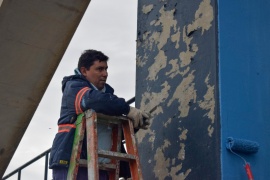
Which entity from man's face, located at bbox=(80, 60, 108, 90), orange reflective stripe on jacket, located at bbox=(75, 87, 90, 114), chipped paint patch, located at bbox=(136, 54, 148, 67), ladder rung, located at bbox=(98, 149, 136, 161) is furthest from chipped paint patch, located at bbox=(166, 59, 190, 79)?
ladder rung, located at bbox=(98, 149, 136, 161)

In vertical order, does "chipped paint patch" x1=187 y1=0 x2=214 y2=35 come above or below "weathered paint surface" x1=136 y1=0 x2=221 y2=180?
above

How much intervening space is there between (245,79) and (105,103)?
1.21 m

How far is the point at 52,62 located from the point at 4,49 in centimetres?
67

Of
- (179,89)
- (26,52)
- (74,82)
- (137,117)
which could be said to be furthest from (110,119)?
(26,52)

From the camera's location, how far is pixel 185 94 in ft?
17.2

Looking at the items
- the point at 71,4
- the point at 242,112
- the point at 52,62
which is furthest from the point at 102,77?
the point at 52,62

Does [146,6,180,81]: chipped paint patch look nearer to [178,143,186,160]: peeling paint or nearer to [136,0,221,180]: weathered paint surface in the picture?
[136,0,221,180]: weathered paint surface

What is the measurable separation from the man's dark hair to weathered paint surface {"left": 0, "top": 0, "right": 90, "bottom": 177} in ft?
9.47

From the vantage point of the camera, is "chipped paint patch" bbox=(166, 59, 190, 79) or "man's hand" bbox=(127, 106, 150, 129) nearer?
"man's hand" bbox=(127, 106, 150, 129)

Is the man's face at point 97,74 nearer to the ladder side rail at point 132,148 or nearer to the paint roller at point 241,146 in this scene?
the ladder side rail at point 132,148

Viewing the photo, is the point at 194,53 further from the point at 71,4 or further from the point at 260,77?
the point at 71,4

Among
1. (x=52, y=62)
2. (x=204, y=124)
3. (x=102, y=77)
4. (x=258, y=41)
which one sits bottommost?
(x=204, y=124)

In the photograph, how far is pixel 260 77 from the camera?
16.6 ft

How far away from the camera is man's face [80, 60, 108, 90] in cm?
500
